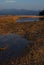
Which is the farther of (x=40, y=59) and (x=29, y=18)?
(x=29, y=18)

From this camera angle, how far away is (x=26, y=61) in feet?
34.0

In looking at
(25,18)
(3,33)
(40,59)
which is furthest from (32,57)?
(25,18)

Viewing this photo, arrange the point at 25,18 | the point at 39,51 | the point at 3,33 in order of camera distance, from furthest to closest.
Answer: the point at 25,18 → the point at 3,33 → the point at 39,51

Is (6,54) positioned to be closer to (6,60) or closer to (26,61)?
(6,60)

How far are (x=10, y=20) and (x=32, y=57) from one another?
20.5m

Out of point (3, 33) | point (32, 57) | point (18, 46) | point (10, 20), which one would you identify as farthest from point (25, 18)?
point (32, 57)

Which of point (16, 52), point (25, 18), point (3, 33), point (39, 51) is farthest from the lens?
point (25, 18)

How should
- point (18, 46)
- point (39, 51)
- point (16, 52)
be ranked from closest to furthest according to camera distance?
1. point (39, 51)
2. point (16, 52)
3. point (18, 46)

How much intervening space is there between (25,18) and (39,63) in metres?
33.7

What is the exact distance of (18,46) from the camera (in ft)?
47.9

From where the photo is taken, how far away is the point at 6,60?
11.0 m

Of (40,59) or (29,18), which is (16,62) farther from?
(29,18)

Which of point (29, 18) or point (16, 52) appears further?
point (29, 18)

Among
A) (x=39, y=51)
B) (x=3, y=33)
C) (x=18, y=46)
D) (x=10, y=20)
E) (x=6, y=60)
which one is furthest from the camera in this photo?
(x=10, y=20)
